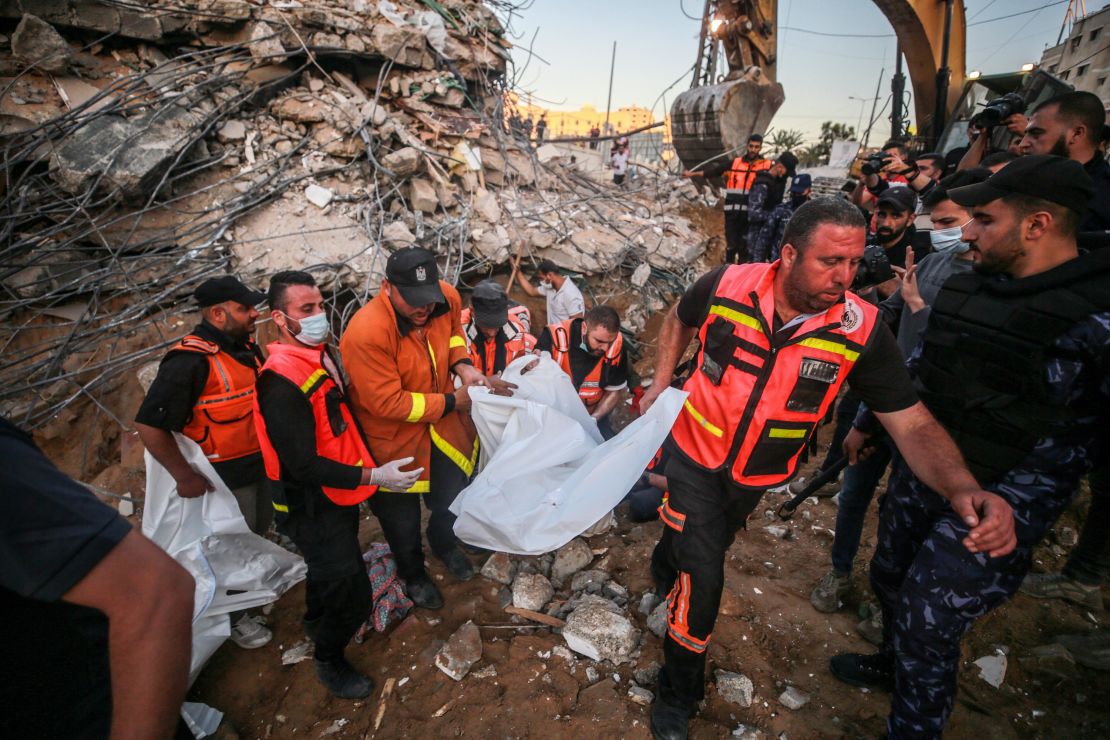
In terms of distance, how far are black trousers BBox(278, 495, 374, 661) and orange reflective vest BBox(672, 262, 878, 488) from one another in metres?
1.60

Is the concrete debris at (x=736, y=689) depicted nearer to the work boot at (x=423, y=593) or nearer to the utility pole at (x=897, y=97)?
the work boot at (x=423, y=593)

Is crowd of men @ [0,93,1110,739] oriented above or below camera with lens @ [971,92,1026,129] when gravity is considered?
below

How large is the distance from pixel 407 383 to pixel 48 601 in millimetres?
1818

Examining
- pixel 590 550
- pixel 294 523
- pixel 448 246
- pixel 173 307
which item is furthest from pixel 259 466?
pixel 448 246

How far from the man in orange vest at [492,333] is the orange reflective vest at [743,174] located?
4743mm

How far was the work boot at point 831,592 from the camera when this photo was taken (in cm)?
255

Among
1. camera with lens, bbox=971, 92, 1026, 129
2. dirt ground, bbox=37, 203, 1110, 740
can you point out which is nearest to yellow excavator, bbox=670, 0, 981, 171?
camera with lens, bbox=971, 92, 1026, 129

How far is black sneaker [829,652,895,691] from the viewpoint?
7.05 feet

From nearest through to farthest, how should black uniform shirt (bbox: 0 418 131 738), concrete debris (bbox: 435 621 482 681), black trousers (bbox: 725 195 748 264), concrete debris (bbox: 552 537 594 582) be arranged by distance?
black uniform shirt (bbox: 0 418 131 738), concrete debris (bbox: 435 621 482 681), concrete debris (bbox: 552 537 594 582), black trousers (bbox: 725 195 748 264)

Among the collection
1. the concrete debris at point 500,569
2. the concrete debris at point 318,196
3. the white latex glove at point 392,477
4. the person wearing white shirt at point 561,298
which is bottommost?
the concrete debris at point 500,569

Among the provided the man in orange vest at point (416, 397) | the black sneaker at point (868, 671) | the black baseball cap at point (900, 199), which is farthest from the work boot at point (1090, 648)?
the man in orange vest at point (416, 397)

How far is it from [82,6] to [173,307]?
11.5 feet

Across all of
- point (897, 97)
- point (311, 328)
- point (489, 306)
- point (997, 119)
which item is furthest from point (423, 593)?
point (897, 97)

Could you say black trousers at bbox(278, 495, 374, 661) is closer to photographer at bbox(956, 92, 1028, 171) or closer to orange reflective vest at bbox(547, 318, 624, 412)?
orange reflective vest at bbox(547, 318, 624, 412)
